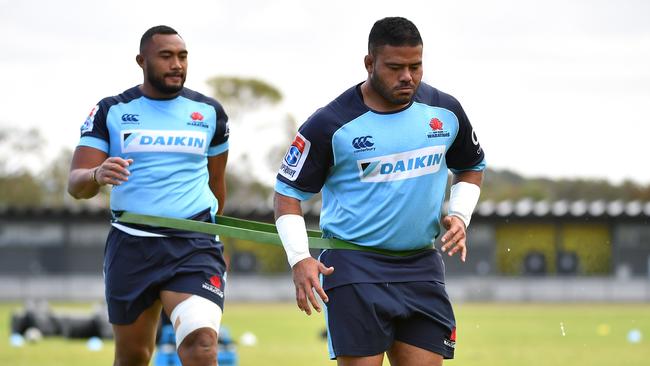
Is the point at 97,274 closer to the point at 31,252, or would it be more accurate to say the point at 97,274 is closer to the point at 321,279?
the point at 31,252

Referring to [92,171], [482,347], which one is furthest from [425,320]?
[482,347]

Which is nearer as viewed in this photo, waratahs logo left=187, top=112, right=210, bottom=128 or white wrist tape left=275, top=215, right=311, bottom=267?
white wrist tape left=275, top=215, right=311, bottom=267

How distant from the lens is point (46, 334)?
25.1m

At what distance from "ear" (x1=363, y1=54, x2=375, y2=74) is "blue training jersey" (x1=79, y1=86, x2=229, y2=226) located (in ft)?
7.20

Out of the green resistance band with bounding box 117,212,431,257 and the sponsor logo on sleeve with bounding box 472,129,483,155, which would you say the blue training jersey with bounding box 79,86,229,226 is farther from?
the sponsor logo on sleeve with bounding box 472,129,483,155

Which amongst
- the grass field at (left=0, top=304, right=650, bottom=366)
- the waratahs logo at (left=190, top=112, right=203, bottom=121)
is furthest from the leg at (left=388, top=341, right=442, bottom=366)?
the grass field at (left=0, top=304, right=650, bottom=366)

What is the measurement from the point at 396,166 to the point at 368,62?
532mm

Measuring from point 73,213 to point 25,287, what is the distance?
6.67m

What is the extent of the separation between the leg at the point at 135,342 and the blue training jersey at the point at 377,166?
2.09 m

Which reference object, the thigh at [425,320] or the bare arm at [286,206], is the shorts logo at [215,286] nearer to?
the bare arm at [286,206]

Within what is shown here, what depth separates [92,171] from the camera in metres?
7.99

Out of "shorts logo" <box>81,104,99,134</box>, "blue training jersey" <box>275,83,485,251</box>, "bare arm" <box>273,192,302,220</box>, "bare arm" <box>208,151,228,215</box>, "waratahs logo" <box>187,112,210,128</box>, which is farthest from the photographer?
"bare arm" <box>208,151,228,215</box>

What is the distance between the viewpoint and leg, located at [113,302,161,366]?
27.1 ft

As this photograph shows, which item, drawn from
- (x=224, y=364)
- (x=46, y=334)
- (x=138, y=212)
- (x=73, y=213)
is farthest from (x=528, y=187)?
(x=138, y=212)
